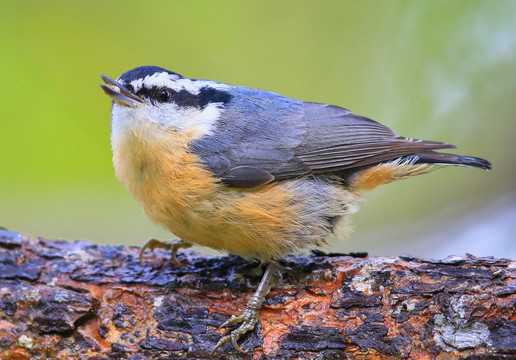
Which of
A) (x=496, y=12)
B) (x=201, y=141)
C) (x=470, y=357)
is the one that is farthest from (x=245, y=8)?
(x=470, y=357)

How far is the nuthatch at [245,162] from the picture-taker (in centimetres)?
293

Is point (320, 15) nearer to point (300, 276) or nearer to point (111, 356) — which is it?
point (300, 276)

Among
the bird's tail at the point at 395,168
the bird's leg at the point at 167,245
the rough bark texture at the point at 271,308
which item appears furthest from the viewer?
the bird's leg at the point at 167,245

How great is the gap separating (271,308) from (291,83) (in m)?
2.04

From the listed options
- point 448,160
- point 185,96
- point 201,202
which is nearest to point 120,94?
point 185,96

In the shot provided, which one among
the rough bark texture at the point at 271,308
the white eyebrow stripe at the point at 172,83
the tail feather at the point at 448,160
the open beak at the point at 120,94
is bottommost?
the rough bark texture at the point at 271,308

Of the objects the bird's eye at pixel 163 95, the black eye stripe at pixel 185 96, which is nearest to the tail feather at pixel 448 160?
the black eye stripe at pixel 185 96

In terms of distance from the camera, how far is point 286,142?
3246 mm

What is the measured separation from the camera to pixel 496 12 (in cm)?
369

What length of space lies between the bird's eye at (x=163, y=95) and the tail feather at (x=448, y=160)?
5.38 feet

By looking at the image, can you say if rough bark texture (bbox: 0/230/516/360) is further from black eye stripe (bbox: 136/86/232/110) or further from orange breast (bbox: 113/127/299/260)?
black eye stripe (bbox: 136/86/232/110)

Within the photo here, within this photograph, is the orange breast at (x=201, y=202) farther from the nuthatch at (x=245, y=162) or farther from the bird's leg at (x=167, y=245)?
the bird's leg at (x=167, y=245)

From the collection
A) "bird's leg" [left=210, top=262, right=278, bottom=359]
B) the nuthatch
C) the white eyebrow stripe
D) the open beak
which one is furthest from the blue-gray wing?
"bird's leg" [left=210, top=262, right=278, bottom=359]

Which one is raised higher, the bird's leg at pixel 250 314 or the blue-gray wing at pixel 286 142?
the blue-gray wing at pixel 286 142
